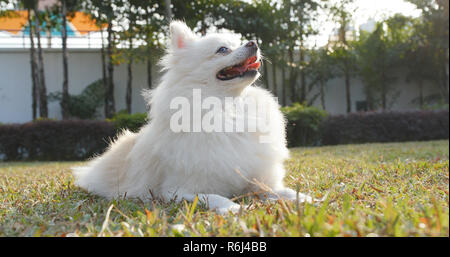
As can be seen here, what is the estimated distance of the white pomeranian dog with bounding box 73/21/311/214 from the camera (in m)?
2.65

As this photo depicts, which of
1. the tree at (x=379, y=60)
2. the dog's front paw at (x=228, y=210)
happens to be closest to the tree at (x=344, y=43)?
the tree at (x=379, y=60)

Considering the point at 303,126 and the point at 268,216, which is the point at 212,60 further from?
the point at 303,126

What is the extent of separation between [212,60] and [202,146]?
822 millimetres

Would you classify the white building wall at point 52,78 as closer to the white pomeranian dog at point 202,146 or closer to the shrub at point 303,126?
the shrub at point 303,126

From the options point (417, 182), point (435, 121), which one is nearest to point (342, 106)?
point (435, 121)

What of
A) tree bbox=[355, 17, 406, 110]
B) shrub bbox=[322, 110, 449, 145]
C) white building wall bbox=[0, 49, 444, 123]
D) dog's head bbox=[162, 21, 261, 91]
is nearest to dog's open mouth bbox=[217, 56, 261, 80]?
dog's head bbox=[162, 21, 261, 91]

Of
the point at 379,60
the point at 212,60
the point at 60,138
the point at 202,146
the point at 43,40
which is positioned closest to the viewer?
the point at 202,146

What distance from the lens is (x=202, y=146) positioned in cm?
268

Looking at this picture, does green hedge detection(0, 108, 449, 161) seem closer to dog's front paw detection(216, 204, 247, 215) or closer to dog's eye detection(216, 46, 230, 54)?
dog's eye detection(216, 46, 230, 54)

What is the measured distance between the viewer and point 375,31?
2062 cm

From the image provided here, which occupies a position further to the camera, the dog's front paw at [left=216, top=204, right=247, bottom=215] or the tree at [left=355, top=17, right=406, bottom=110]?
the tree at [left=355, top=17, right=406, bottom=110]

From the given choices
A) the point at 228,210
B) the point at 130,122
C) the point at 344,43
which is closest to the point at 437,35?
the point at 344,43

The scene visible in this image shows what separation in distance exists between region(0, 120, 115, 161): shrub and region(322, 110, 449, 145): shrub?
7.28 m

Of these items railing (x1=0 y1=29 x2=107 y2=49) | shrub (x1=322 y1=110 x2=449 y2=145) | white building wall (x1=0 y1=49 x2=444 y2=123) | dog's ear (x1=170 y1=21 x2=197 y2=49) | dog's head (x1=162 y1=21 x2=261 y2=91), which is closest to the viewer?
dog's head (x1=162 y1=21 x2=261 y2=91)
